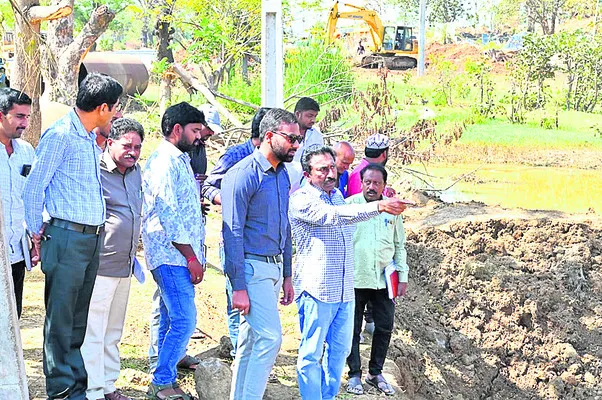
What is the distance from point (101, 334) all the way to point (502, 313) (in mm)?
4896

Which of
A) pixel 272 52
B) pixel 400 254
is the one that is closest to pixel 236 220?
pixel 400 254

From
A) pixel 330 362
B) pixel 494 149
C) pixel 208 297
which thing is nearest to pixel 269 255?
pixel 330 362

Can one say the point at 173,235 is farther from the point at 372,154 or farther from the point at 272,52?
the point at 272,52

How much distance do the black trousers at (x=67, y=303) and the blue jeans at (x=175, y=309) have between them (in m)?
0.57

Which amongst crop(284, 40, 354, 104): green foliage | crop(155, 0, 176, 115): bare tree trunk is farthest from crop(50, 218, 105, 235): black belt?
crop(155, 0, 176, 115): bare tree trunk

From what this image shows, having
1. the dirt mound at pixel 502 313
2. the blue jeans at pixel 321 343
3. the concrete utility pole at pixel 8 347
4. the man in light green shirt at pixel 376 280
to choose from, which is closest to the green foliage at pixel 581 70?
the dirt mound at pixel 502 313

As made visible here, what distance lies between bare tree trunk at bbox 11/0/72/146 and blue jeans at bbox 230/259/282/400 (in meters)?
3.43

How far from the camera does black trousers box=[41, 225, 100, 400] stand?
4.39 metres

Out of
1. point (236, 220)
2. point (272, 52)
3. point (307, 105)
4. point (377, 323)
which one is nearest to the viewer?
point (236, 220)

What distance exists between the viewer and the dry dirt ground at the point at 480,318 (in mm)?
6672

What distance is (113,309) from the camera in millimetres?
5117

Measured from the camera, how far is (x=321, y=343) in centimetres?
500

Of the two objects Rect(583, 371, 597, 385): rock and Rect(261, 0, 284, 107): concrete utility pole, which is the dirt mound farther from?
Rect(261, 0, 284, 107): concrete utility pole

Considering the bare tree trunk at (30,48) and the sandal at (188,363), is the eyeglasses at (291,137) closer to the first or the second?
the sandal at (188,363)
